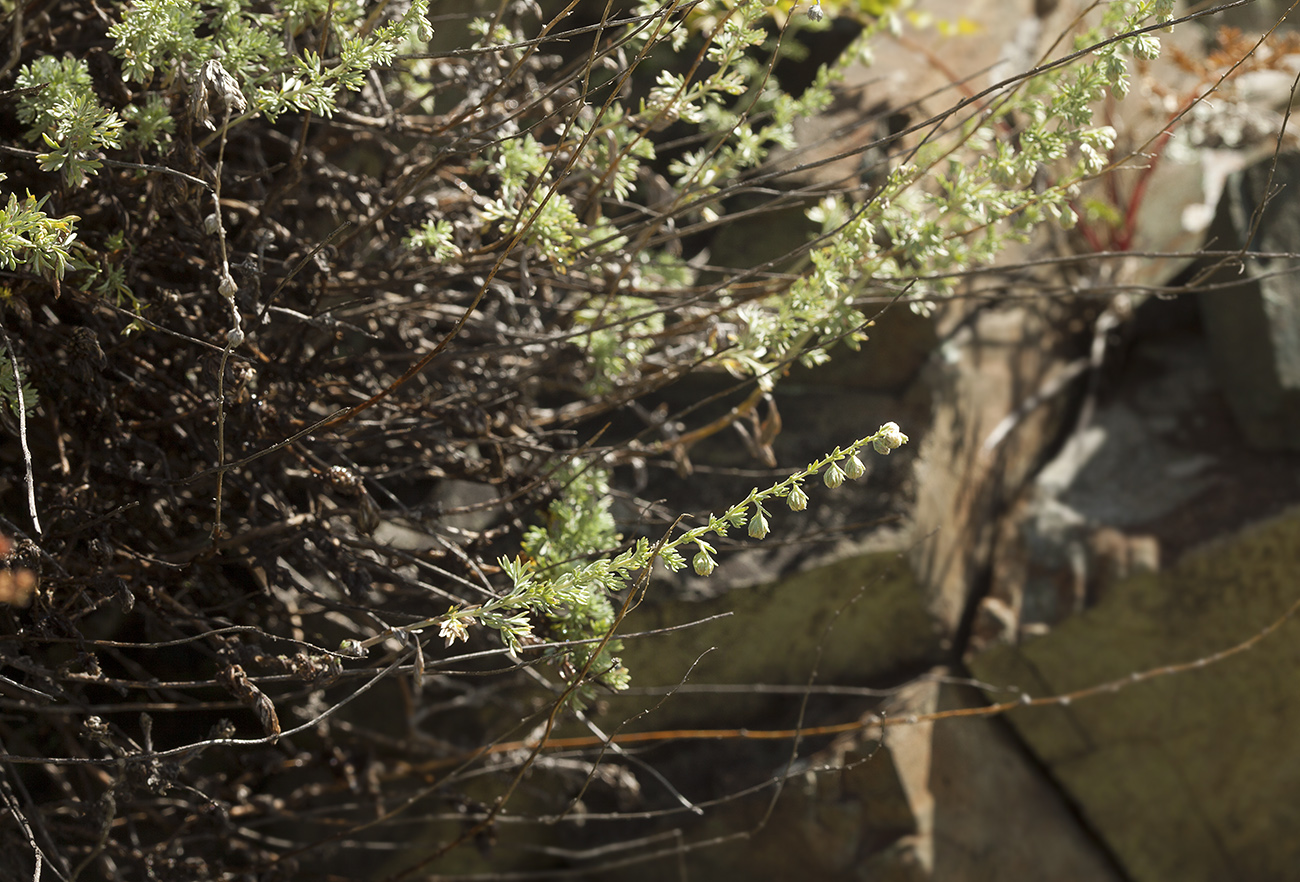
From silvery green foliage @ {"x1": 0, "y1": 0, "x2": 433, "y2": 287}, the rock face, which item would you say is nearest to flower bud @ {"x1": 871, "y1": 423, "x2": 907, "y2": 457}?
silvery green foliage @ {"x1": 0, "y1": 0, "x2": 433, "y2": 287}

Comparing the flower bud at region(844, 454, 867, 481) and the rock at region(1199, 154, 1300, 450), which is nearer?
the flower bud at region(844, 454, 867, 481)

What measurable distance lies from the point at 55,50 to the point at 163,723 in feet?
5.10

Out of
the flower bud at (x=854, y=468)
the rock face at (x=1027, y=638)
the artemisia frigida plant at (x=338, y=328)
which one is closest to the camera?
the flower bud at (x=854, y=468)

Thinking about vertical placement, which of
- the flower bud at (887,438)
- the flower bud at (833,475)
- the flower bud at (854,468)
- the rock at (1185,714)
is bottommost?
the rock at (1185,714)

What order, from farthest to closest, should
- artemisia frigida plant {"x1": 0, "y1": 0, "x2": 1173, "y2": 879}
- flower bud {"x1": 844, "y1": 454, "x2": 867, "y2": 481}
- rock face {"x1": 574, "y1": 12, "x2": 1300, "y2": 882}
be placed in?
rock face {"x1": 574, "y1": 12, "x2": 1300, "y2": 882}
artemisia frigida plant {"x1": 0, "y1": 0, "x2": 1173, "y2": 879}
flower bud {"x1": 844, "y1": 454, "x2": 867, "y2": 481}

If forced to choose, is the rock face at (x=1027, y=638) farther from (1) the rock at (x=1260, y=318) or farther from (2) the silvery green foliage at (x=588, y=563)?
(2) the silvery green foliage at (x=588, y=563)

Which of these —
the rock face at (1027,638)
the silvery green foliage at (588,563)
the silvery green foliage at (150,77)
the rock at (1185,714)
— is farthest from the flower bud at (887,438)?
the rock at (1185,714)

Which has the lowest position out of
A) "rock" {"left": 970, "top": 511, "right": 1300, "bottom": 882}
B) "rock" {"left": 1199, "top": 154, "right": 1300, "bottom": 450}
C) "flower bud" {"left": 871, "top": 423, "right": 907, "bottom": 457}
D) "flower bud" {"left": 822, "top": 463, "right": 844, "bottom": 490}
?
"rock" {"left": 970, "top": 511, "right": 1300, "bottom": 882}

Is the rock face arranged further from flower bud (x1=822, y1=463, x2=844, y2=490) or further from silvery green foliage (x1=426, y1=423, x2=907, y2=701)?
flower bud (x1=822, y1=463, x2=844, y2=490)

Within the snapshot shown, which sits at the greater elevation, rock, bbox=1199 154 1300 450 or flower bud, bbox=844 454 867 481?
flower bud, bbox=844 454 867 481

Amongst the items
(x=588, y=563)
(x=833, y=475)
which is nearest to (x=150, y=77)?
(x=588, y=563)

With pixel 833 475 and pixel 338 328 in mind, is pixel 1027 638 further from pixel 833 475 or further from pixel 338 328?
pixel 338 328

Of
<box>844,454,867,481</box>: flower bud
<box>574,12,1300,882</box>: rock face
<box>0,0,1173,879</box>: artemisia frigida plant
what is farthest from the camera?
<box>574,12,1300,882</box>: rock face

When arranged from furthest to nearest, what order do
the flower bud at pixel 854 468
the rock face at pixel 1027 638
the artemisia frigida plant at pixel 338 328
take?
the rock face at pixel 1027 638 < the artemisia frigida plant at pixel 338 328 < the flower bud at pixel 854 468
